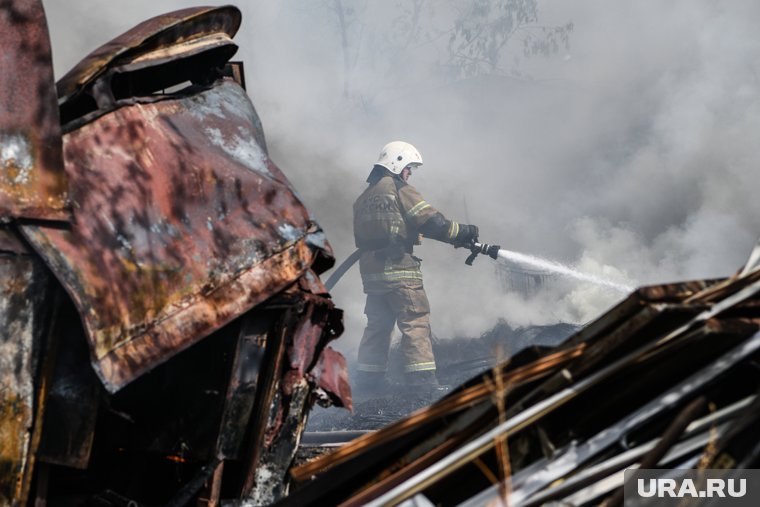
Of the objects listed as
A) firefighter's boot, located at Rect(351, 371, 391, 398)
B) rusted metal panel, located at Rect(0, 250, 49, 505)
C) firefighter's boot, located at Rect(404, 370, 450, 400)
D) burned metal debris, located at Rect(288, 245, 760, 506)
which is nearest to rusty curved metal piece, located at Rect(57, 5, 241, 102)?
rusted metal panel, located at Rect(0, 250, 49, 505)

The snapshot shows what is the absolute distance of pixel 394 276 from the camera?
9.73m

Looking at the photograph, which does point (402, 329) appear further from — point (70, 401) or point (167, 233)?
point (70, 401)

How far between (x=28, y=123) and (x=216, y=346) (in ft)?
2.95

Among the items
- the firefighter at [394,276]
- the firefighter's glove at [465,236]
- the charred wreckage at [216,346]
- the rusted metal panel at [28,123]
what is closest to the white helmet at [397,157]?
the firefighter at [394,276]

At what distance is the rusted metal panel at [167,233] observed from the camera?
1.99 meters

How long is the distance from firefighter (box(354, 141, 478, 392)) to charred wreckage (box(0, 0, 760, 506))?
6.59m

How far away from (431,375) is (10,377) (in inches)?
318

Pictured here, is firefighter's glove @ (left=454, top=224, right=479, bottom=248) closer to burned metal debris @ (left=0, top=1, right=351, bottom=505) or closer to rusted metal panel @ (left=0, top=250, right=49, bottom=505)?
burned metal debris @ (left=0, top=1, right=351, bottom=505)

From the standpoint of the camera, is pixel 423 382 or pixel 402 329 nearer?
pixel 423 382

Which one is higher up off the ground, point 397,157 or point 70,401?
point 397,157

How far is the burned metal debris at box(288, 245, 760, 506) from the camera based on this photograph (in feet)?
4.14

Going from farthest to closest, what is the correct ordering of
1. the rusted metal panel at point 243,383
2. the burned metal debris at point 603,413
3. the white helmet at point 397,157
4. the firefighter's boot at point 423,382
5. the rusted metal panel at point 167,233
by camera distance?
the white helmet at point 397,157 → the firefighter's boot at point 423,382 → the rusted metal panel at point 243,383 → the rusted metal panel at point 167,233 → the burned metal debris at point 603,413

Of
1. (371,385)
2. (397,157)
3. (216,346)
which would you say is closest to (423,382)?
(371,385)

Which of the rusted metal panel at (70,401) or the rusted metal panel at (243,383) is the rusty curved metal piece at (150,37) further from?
the rusted metal panel at (243,383)
